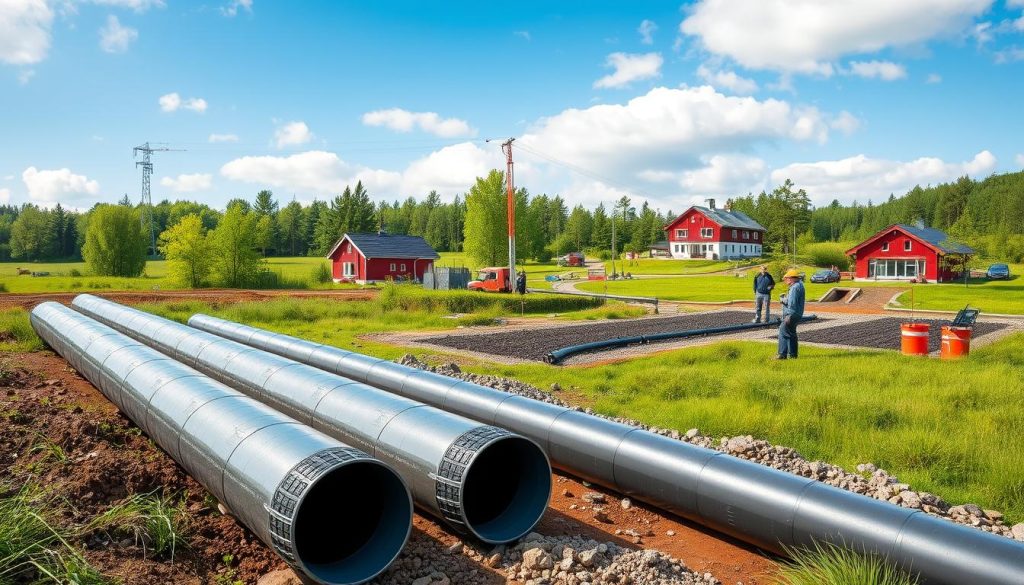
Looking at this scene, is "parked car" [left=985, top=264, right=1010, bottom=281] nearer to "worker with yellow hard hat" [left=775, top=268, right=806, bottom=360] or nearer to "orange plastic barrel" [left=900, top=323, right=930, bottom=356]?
"orange plastic barrel" [left=900, top=323, right=930, bottom=356]

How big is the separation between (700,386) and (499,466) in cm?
612

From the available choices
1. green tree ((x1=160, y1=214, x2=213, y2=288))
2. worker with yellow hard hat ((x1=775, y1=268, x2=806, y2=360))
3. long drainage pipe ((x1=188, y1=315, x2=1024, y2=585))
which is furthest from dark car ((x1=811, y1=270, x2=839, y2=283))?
long drainage pipe ((x1=188, y1=315, x2=1024, y2=585))

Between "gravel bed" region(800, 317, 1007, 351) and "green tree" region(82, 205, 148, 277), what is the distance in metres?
55.3

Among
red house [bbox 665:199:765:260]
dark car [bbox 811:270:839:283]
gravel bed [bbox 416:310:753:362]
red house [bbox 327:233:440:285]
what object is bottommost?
gravel bed [bbox 416:310:753:362]

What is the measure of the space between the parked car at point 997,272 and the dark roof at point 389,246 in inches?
1754

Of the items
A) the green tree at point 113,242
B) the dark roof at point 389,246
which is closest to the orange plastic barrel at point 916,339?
the dark roof at point 389,246

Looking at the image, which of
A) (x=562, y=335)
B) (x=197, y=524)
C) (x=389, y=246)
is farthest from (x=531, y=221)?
(x=197, y=524)

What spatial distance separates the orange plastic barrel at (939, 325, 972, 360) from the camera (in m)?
14.4

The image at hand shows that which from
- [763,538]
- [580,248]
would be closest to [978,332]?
[763,538]

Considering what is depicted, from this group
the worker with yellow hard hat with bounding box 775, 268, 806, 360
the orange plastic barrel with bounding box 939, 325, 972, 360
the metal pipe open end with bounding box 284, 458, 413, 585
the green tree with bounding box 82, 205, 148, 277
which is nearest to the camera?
the metal pipe open end with bounding box 284, 458, 413, 585

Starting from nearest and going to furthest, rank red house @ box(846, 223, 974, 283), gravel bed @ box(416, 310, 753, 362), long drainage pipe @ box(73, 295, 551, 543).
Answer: long drainage pipe @ box(73, 295, 551, 543), gravel bed @ box(416, 310, 753, 362), red house @ box(846, 223, 974, 283)

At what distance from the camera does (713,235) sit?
7725 cm

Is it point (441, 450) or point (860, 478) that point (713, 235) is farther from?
point (441, 450)

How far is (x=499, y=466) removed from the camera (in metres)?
6.14
